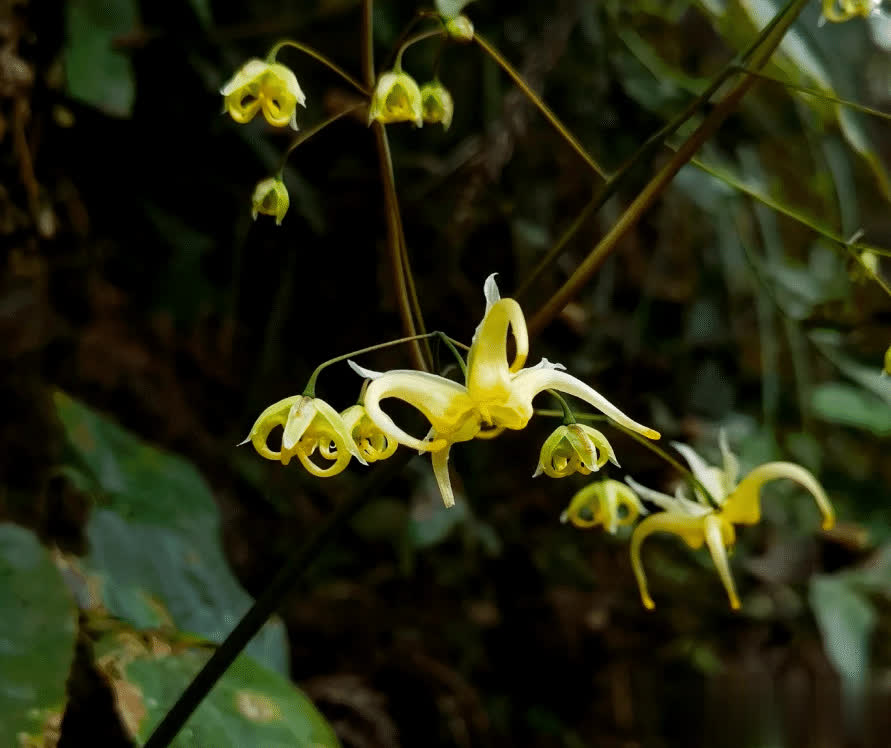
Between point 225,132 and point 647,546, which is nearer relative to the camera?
point 225,132

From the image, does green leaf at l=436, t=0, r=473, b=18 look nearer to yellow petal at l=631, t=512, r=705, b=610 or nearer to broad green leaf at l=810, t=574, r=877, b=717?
yellow petal at l=631, t=512, r=705, b=610

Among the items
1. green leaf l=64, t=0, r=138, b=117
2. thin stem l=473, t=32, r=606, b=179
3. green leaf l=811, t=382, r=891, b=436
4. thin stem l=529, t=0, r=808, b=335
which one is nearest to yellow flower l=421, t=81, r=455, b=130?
thin stem l=473, t=32, r=606, b=179

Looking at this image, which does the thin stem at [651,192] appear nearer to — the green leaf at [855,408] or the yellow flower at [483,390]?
the yellow flower at [483,390]

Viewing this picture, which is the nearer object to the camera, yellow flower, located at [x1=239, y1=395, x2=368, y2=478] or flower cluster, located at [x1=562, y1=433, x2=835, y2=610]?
yellow flower, located at [x1=239, y1=395, x2=368, y2=478]

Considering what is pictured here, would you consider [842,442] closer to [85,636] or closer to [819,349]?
[819,349]

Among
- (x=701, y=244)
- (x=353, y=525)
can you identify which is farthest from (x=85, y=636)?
(x=701, y=244)

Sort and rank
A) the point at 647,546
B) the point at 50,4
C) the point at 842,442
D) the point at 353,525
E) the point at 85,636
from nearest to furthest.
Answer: the point at 85,636, the point at 50,4, the point at 353,525, the point at 647,546, the point at 842,442

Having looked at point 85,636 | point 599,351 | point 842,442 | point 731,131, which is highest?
point 731,131
